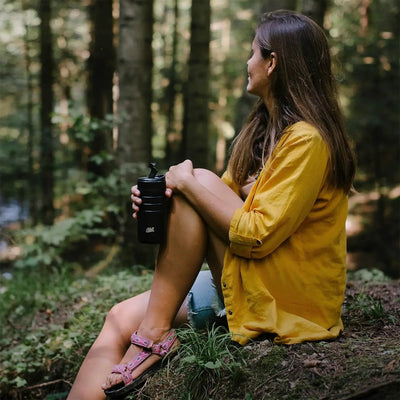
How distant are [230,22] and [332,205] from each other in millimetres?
19411

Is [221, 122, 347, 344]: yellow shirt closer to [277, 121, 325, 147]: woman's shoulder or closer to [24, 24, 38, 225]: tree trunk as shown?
[277, 121, 325, 147]: woman's shoulder

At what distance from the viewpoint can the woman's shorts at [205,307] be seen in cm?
270

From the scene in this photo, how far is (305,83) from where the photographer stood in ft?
8.29

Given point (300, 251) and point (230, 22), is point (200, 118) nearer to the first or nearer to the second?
point (300, 251)

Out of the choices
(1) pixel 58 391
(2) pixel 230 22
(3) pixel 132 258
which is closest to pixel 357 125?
(3) pixel 132 258

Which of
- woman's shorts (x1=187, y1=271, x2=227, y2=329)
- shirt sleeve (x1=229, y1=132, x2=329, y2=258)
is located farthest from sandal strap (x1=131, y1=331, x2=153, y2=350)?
shirt sleeve (x1=229, y1=132, x2=329, y2=258)

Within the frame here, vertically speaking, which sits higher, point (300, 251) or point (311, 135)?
point (311, 135)

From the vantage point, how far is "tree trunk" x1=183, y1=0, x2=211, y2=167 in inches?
300

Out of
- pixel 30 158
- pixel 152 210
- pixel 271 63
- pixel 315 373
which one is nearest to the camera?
pixel 315 373

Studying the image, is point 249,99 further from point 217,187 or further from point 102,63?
point 102,63

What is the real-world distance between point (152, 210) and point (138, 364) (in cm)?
78

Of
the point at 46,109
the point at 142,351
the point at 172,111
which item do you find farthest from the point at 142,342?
the point at 172,111

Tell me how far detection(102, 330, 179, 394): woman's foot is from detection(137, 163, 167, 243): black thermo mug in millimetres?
507

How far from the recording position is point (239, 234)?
2350 millimetres
